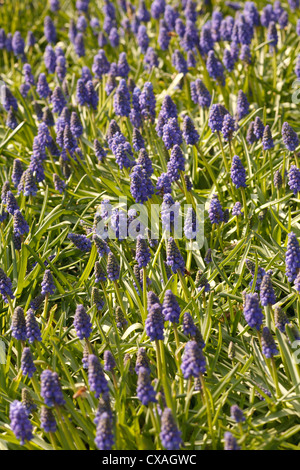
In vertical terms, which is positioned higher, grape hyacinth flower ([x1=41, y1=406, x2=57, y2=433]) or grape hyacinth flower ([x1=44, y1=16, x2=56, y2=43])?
grape hyacinth flower ([x1=44, y1=16, x2=56, y2=43])

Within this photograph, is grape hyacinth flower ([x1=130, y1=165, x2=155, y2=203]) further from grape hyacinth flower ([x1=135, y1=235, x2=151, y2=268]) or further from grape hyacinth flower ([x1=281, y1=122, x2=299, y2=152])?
grape hyacinth flower ([x1=281, y1=122, x2=299, y2=152])

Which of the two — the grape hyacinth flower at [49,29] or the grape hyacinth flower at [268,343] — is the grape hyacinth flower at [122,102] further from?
the grape hyacinth flower at [49,29]

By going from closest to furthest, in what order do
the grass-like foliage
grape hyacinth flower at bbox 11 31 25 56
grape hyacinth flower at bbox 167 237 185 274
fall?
the grass-like foliage → grape hyacinth flower at bbox 167 237 185 274 → grape hyacinth flower at bbox 11 31 25 56

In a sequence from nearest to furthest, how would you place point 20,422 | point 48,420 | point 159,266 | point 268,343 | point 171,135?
point 20,422, point 48,420, point 268,343, point 159,266, point 171,135

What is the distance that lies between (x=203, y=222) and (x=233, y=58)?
3.39 metres

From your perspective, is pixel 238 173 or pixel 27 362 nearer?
pixel 27 362

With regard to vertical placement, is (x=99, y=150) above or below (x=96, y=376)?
above

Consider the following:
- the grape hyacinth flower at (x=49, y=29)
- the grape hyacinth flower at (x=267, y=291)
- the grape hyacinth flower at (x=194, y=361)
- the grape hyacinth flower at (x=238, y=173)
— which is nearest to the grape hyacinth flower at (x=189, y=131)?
the grape hyacinth flower at (x=238, y=173)

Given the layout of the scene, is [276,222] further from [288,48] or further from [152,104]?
[288,48]

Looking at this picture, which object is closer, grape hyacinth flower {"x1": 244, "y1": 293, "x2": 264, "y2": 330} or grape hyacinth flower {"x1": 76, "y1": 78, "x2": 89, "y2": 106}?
grape hyacinth flower {"x1": 244, "y1": 293, "x2": 264, "y2": 330}

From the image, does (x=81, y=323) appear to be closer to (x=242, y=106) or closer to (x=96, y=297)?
(x=96, y=297)

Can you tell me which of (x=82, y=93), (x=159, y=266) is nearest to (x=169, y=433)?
(x=159, y=266)

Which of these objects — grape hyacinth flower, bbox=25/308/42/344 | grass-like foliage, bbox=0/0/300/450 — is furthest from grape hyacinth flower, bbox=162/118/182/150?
grape hyacinth flower, bbox=25/308/42/344

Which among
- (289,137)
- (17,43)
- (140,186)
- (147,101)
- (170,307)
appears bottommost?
(170,307)
